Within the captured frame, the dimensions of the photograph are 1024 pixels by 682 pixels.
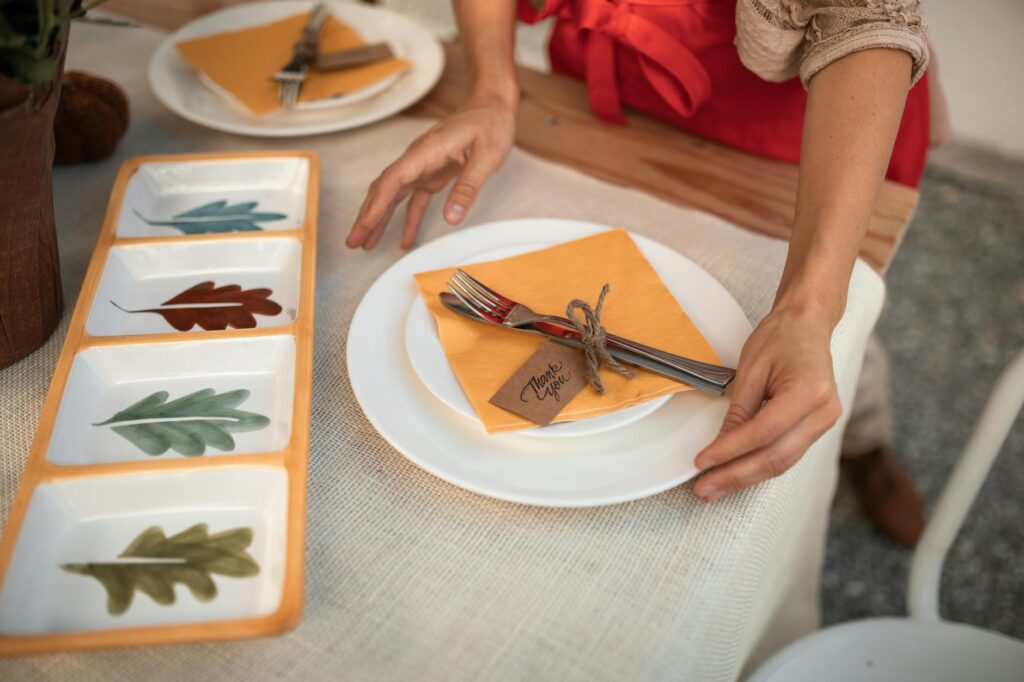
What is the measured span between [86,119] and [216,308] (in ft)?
1.16

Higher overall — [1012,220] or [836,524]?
[1012,220]

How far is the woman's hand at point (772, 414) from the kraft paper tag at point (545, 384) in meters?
0.11

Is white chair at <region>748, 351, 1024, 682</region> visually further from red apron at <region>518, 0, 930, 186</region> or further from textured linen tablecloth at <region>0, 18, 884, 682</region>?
red apron at <region>518, 0, 930, 186</region>

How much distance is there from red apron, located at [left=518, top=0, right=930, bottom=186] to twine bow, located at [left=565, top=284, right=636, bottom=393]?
428mm

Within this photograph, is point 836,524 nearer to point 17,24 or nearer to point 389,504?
point 389,504

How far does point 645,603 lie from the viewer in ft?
1.76

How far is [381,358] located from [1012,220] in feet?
7.44

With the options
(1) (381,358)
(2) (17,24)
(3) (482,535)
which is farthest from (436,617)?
(2) (17,24)

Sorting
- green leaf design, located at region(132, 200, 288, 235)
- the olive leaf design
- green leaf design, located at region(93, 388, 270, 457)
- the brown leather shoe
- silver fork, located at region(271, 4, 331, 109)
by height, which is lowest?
the brown leather shoe

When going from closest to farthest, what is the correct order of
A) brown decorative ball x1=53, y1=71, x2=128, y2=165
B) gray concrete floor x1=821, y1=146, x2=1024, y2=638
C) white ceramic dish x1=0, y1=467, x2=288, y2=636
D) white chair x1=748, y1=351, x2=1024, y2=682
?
white ceramic dish x1=0, y1=467, x2=288, y2=636 < white chair x1=748, y1=351, x2=1024, y2=682 < brown decorative ball x1=53, y1=71, x2=128, y2=165 < gray concrete floor x1=821, y1=146, x2=1024, y2=638

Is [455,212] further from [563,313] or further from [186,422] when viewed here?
[186,422]

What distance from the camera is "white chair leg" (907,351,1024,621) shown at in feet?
2.63

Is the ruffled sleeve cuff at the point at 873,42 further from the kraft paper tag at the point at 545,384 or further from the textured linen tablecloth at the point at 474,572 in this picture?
the kraft paper tag at the point at 545,384

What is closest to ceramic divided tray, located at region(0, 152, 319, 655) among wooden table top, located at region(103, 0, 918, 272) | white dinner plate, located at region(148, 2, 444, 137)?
white dinner plate, located at region(148, 2, 444, 137)
